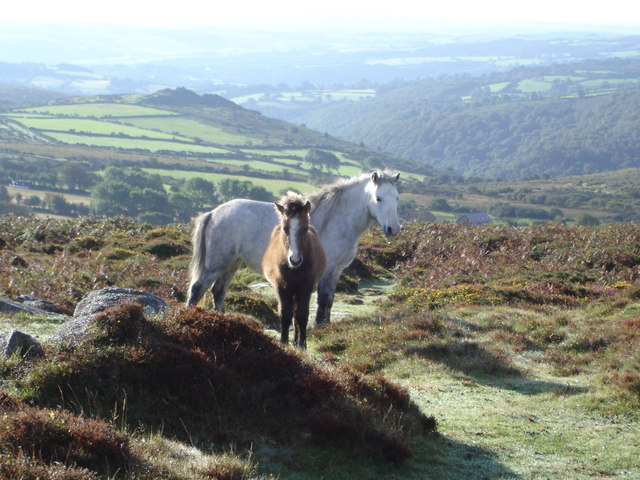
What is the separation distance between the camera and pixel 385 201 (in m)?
13.4

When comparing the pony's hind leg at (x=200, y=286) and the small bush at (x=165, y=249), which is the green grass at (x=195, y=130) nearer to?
the small bush at (x=165, y=249)

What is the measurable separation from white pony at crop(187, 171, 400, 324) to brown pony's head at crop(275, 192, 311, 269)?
125 inches

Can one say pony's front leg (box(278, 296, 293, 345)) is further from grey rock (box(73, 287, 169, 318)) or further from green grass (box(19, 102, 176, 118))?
green grass (box(19, 102, 176, 118))

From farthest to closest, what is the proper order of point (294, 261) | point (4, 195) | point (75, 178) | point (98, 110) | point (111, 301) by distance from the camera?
point (98, 110)
point (75, 178)
point (4, 195)
point (294, 261)
point (111, 301)

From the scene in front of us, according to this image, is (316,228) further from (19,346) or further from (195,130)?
(195,130)

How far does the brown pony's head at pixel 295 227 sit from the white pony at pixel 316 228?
3.17 meters

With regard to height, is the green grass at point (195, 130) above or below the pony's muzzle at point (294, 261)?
below

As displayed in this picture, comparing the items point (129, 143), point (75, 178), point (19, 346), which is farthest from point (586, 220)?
point (129, 143)

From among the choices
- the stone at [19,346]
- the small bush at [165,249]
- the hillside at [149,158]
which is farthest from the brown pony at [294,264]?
the hillside at [149,158]

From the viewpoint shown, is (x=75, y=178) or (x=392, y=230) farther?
(x=75, y=178)

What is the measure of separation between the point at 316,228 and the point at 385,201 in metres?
1.62

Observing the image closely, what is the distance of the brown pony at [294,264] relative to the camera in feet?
33.1

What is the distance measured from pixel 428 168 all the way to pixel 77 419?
170m

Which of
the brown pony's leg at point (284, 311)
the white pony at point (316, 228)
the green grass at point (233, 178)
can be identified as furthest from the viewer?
the green grass at point (233, 178)
